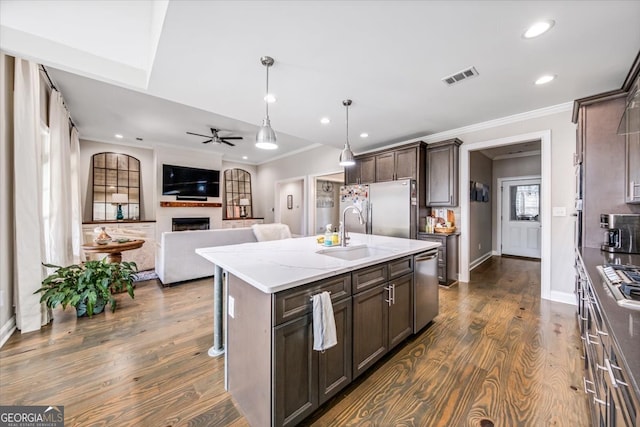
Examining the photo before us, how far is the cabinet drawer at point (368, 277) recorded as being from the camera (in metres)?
1.59

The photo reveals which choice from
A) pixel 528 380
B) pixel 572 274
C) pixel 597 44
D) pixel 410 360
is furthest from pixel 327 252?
pixel 572 274

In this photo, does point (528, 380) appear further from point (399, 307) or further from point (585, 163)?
point (585, 163)

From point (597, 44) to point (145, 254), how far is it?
7.05 m

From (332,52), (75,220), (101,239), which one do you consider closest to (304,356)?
(332,52)

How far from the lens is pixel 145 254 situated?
509 cm

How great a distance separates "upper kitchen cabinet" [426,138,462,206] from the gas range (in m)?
2.50

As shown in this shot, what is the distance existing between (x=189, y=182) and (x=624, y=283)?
7.31m

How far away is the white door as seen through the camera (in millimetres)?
5711

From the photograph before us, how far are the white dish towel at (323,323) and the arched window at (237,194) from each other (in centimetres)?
716

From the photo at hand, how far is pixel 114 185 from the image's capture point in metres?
5.91

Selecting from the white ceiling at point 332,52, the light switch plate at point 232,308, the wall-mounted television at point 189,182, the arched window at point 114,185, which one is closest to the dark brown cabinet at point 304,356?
the light switch plate at point 232,308

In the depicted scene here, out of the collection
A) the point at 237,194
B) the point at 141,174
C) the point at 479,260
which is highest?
the point at 141,174

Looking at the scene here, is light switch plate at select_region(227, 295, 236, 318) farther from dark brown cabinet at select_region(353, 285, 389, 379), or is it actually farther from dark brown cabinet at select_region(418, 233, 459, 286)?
dark brown cabinet at select_region(418, 233, 459, 286)

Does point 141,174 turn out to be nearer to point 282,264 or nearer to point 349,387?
point 282,264
